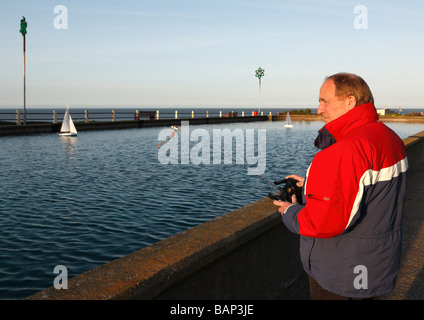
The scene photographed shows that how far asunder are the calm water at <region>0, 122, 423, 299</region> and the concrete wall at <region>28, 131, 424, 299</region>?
4544 millimetres

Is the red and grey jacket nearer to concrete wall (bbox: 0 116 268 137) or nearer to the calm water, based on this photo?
the calm water

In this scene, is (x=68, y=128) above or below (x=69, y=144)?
above

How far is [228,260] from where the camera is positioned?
306cm

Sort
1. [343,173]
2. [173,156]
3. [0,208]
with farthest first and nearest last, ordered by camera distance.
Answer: [173,156]
[0,208]
[343,173]

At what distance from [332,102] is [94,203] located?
428 inches

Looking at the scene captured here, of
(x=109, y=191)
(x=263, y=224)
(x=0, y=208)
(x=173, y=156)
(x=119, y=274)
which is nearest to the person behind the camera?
(x=119, y=274)

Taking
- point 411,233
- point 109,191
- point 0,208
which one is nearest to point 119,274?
point 411,233

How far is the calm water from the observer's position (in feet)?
26.2

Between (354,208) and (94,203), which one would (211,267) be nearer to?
(354,208)

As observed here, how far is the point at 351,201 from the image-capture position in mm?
2006

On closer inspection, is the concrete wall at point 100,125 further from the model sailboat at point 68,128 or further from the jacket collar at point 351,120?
the jacket collar at point 351,120

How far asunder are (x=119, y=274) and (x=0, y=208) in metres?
10.2

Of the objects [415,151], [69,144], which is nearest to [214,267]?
[415,151]
